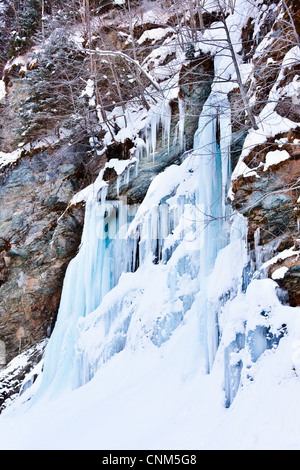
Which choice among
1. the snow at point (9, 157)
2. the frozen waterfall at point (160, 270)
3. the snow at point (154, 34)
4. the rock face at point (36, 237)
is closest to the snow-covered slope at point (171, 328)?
the frozen waterfall at point (160, 270)

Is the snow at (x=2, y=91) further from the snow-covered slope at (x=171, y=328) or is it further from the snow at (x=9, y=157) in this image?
the snow-covered slope at (x=171, y=328)

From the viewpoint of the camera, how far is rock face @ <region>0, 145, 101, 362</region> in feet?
32.5

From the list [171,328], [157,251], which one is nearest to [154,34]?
[157,251]

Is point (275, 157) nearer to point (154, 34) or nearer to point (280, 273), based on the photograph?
point (280, 273)

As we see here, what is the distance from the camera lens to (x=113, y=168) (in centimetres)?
916

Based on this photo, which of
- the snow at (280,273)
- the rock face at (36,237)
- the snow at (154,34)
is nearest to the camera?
the snow at (280,273)

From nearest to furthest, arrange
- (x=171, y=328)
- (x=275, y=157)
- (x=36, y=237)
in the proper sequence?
(x=275, y=157), (x=171, y=328), (x=36, y=237)

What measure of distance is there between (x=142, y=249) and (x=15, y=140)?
6575 mm

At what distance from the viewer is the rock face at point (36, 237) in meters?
9.90

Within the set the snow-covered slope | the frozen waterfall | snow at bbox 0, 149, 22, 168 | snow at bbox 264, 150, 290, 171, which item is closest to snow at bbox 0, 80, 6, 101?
snow at bbox 0, 149, 22, 168

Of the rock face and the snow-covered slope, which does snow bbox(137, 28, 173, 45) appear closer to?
the snow-covered slope

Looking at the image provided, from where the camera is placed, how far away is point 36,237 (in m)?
10.4
